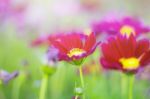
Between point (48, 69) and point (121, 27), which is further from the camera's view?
point (121, 27)

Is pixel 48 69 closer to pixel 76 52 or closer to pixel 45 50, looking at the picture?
pixel 76 52

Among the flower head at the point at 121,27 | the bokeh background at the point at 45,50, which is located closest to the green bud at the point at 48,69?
the bokeh background at the point at 45,50

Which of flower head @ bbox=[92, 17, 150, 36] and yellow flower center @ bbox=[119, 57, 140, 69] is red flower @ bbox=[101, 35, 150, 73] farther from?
flower head @ bbox=[92, 17, 150, 36]

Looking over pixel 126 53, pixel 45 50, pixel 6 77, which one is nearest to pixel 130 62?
pixel 126 53

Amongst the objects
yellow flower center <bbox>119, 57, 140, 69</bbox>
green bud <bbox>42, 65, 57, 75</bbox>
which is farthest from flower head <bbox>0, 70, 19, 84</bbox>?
yellow flower center <bbox>119, 57, 140, 69</bbox>

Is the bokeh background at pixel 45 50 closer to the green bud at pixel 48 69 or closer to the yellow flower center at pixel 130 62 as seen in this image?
the green bud at pixel 48 69

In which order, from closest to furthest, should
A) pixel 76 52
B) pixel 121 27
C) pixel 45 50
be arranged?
pixel 76 52, pixel 121 27, pixel 45 50

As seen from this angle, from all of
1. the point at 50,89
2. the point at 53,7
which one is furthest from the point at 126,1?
the point at 50,89
